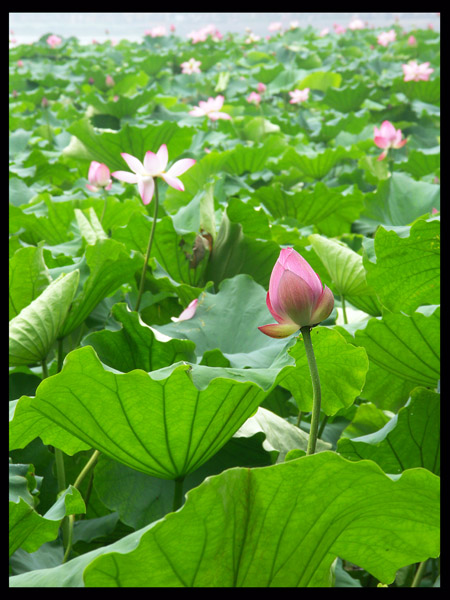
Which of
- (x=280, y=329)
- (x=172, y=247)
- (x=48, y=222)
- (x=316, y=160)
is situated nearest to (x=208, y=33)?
(x=316, y=160)

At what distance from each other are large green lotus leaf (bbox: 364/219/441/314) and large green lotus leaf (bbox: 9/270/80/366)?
41 centimetres

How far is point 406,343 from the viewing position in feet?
3.00

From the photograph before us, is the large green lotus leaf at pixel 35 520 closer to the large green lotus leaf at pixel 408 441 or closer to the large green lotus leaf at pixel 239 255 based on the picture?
the large green lotus leaf at pixel 408 441

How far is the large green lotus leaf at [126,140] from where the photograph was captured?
2068 mm

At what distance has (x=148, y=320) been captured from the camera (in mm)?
1194

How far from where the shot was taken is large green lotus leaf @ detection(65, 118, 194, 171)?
2068 mm

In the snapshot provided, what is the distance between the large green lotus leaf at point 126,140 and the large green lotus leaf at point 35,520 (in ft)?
4.90

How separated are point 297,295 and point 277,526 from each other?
205 millimetres

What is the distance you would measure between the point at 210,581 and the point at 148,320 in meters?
0.69

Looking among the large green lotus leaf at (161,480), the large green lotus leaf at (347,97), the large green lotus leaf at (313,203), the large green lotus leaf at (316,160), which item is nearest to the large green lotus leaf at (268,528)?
the large green lotus leaf at (161,480)

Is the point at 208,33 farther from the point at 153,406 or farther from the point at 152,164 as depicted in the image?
the point at 153,406

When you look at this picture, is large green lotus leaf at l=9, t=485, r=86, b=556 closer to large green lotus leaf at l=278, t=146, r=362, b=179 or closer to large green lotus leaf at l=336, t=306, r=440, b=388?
large green lotus leaf at l=336, t=306, r=440, b=388
